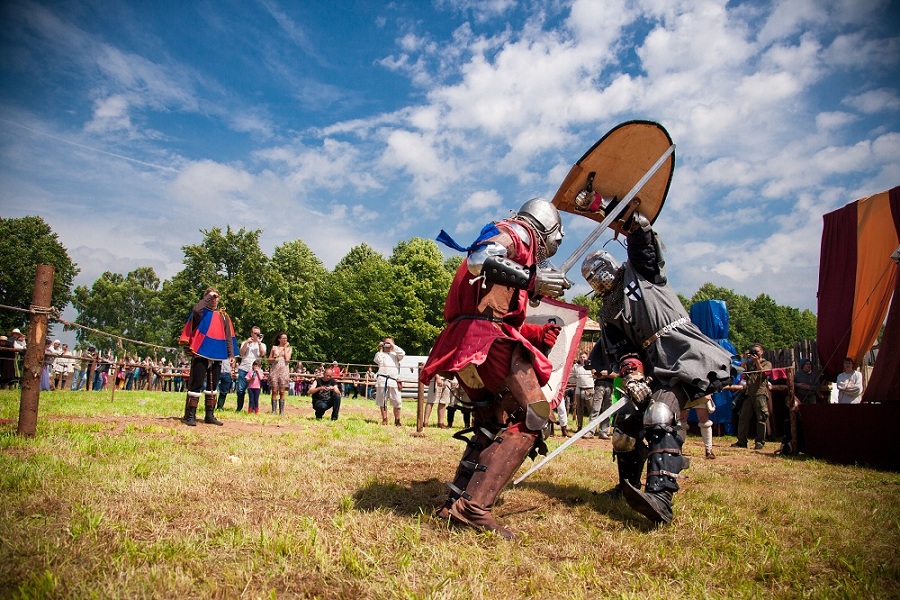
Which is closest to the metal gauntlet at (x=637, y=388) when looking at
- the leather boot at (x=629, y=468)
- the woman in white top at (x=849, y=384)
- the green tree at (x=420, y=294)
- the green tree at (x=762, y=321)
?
the leather boot at (x=629, y=468)

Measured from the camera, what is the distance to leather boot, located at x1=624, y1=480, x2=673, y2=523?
307cm

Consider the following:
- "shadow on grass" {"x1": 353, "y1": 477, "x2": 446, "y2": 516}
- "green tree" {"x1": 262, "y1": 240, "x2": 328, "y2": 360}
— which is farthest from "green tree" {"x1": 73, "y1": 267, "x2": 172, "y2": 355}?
"shadow on grass" {"x1": 353, "y1": 477, "x2": 446, "y2": 516}

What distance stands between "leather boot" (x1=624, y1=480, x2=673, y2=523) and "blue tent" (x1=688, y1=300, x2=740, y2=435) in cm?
979

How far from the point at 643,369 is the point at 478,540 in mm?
2055

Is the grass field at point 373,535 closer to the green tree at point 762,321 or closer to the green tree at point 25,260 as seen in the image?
the green tree at point 25,260

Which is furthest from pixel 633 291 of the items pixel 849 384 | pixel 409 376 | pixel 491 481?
pixel 409 376

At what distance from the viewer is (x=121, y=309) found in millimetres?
62312

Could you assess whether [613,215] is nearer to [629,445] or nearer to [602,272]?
[602,272]

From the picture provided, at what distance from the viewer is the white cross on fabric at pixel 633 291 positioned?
4086 millimetres

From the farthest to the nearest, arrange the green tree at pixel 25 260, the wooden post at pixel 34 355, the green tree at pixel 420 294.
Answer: the green tree at pixel 420 294 → the green tree at pixel 25 260 → the wooden post at pixel 34 355

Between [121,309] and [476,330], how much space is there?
70.5 metres

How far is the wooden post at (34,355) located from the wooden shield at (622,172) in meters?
4.57

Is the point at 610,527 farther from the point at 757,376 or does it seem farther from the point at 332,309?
the point at 332,309

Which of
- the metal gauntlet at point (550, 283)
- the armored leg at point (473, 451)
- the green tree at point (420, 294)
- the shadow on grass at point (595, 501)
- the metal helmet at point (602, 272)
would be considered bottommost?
the shadow on grass at point (595, 501)
